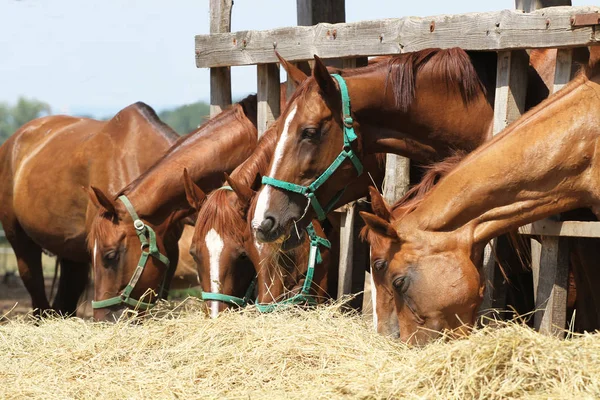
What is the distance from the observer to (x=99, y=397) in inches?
156

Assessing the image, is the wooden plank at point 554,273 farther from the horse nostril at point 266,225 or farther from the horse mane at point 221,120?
the horse mane at point 221,120

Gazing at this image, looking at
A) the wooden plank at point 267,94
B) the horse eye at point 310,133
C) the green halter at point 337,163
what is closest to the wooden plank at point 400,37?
the wooden plank at point 267,94

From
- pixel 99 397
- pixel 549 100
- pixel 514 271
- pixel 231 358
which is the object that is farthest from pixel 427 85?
pixel 99 397

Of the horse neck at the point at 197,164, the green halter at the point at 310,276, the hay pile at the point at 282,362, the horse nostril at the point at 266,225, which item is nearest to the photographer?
the hay pile at the point at 282,362

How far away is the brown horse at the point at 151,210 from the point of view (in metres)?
6.27

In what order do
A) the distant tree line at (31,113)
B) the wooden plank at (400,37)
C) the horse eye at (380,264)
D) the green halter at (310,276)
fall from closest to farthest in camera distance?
the horse eye at (380,264)
the wooden plank at (400,37)
the green halter at (310,276)
the distant tree line at (31,113)

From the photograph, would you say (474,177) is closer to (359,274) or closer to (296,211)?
(296,211)

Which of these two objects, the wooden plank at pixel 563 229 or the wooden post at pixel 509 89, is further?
the wooden post at pixel 509 89

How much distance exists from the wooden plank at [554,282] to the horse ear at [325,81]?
1292mm

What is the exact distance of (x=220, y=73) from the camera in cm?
648

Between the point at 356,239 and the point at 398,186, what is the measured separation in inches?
23.1

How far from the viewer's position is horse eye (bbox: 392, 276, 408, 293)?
409 centimetres

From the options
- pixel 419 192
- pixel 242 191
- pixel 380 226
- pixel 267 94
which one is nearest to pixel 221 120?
pixel 267 94

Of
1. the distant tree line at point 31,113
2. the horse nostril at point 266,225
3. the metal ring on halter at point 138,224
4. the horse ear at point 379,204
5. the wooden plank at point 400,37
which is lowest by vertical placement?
the distant tree line at point 31,113
